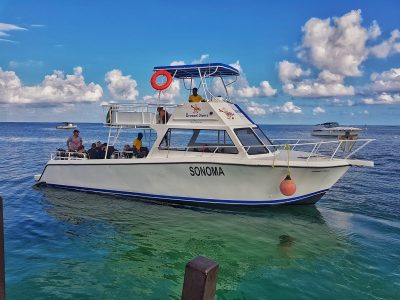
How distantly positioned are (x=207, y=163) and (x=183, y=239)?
2547mm

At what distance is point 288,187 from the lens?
9.88 metres

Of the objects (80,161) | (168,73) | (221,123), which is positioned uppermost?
(168,73)

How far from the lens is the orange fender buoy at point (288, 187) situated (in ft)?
32.4

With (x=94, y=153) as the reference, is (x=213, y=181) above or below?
below

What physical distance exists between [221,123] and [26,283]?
701cm

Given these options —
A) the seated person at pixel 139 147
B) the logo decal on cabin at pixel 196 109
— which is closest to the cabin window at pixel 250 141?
the logo decal on cabin at pixel 196 109

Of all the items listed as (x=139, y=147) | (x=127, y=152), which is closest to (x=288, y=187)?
(x=139, y=147)

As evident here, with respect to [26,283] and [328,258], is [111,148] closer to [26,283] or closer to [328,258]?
[26,283]

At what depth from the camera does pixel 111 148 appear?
13.2 metres

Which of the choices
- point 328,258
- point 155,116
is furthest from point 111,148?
point 328,258

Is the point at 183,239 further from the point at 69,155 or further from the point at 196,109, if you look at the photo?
the point at 69,155

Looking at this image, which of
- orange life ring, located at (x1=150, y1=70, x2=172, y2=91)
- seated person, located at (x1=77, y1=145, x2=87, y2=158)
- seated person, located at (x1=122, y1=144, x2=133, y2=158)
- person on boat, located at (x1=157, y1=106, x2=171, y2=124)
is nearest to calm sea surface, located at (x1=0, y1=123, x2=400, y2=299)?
seated person, located at (x1=77, y1=145, x2=87, y2=158)

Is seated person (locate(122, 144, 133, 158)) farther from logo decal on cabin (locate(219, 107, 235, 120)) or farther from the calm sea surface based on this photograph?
logo decal on cabin (locate(219, 107, 235, 120))

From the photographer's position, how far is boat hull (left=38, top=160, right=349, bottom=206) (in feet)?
34.3
